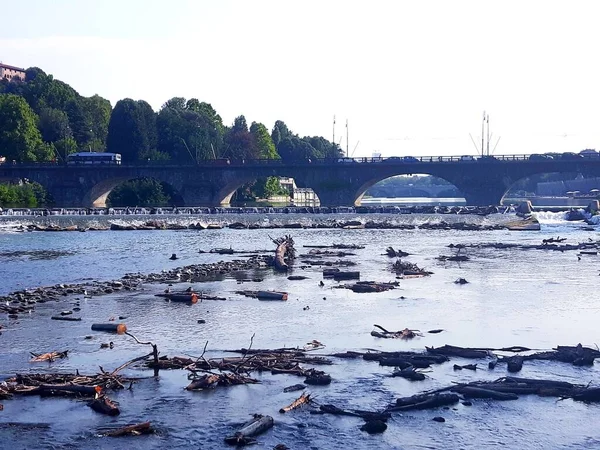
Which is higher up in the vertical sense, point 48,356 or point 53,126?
point 53,126

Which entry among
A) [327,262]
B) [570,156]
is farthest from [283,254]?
[570,156]

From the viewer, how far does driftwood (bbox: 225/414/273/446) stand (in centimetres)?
1689

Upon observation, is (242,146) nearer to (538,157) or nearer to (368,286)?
(538,157)

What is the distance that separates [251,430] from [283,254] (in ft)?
103

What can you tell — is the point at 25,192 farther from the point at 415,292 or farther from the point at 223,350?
the point at 223,350

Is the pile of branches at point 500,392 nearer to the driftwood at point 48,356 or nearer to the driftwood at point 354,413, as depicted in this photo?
the driftwood at point 354,413

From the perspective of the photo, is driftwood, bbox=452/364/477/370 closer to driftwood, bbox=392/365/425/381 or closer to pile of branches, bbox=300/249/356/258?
driftwood, bbox=392/365/425/381

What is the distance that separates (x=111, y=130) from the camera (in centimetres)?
15038

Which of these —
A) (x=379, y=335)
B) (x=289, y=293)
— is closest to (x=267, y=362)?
(x=379, y=335)

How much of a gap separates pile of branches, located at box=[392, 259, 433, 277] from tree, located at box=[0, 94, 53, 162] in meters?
101

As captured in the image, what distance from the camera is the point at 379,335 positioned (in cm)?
2628

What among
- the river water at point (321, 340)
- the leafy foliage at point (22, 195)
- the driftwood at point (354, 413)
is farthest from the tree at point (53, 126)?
the driftwood at point (354, 413)

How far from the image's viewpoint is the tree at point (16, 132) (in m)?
134

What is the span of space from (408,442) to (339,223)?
76147mm
